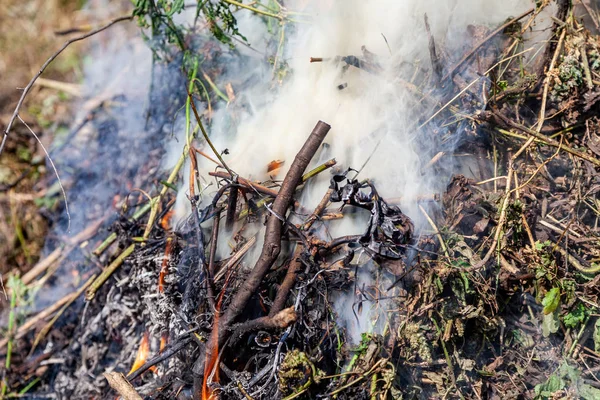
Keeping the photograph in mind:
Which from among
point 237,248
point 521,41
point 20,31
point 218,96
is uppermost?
point 20,31

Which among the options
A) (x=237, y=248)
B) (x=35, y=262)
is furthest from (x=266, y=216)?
(x=35, y=262)

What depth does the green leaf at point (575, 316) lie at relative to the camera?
5.82 ft

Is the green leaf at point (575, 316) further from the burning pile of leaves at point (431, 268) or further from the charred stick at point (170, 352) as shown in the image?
the charred stick at point (170, 352)

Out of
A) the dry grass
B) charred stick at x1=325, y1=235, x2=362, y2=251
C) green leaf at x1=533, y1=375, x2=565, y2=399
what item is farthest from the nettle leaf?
the dry grass

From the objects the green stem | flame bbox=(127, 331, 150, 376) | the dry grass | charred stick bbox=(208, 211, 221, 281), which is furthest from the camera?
the dry grass

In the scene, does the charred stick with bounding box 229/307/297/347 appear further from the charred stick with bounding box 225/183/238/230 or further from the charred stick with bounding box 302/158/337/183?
the charred stick with bounding box 302/158/337/183

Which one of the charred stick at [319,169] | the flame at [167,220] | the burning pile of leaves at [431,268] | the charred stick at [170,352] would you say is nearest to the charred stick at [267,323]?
the burning pile of leaves at [431,268]

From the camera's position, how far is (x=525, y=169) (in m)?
1.97

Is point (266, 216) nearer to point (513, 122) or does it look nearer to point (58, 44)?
point (513, 122)

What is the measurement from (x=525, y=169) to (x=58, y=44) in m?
3.80

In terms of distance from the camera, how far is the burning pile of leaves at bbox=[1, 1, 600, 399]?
1.76 meters

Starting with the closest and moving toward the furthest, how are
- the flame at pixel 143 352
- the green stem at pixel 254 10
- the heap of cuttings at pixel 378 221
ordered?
the heap of cuttings at pixel 378 221 → the flame at pixel 143 352 → the green stem at pixel 254 10

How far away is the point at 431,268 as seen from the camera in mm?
1767

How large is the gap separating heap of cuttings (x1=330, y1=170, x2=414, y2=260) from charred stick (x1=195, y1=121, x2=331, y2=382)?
6.3 inches
